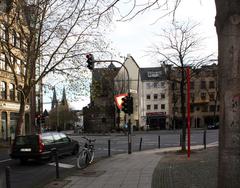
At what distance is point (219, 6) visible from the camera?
4.36 metres

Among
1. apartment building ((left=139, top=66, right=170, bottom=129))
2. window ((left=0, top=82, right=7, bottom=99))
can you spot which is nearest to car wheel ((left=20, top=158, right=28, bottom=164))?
window ((left=0, top=82, right=7, bottom=99))

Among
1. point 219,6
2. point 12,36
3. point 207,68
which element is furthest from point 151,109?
point 219,6

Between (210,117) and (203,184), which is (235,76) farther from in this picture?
(210,117)

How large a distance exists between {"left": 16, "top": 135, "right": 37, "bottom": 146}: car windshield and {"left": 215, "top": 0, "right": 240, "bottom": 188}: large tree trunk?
678 inches

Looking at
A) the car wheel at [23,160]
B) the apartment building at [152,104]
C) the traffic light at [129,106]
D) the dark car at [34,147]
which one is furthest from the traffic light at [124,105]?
the apartment building at [152,104]

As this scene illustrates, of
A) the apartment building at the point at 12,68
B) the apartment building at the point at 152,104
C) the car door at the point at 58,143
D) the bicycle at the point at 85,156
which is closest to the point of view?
the bicycle at the point at 85,156

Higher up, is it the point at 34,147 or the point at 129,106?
the point at 129,106

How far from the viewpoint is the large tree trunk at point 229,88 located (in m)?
4.25

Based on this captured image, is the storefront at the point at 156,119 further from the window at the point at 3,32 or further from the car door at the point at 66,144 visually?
the car door at the point at 66,144

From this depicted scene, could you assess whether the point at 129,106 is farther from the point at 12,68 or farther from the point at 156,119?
the point at 156,119

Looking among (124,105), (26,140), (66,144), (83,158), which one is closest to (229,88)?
(83,158)

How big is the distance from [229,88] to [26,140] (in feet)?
58.4

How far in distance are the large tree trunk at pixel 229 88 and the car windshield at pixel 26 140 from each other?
56.5 feet

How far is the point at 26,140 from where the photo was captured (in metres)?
21.1
